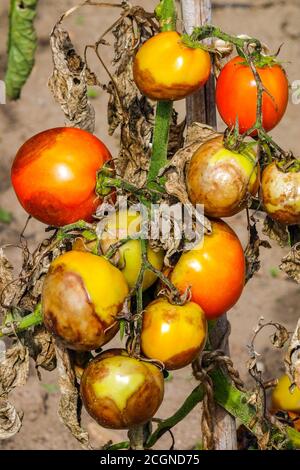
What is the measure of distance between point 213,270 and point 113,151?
233 centimetres

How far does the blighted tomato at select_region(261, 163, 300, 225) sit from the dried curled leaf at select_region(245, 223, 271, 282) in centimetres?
13

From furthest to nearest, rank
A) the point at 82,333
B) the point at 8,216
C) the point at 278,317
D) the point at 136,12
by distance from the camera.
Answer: the point at 8,216 → the point at 278,317 → the point at 136,12 → the point at 82,333

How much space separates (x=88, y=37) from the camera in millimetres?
4293

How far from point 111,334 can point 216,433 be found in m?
0.56

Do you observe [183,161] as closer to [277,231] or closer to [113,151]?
[277,231]

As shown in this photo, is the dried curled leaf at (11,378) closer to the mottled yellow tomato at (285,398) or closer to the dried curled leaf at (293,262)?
the dried curled leaf at (293,262)

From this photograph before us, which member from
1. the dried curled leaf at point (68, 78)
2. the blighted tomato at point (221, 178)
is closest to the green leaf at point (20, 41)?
the dried curled leaf at point (68, 78)

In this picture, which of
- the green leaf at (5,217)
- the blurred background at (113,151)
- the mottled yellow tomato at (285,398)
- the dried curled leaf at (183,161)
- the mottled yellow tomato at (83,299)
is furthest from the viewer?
the green leaf at (5,217)

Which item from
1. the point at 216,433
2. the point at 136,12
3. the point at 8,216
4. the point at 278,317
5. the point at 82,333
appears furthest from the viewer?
the point at 8,216

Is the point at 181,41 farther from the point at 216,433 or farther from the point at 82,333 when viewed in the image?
the point at 216,433

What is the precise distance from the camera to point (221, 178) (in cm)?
138

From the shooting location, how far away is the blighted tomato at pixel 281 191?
142 centimetres

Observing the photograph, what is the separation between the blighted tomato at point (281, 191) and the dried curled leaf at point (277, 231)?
0.11 meters

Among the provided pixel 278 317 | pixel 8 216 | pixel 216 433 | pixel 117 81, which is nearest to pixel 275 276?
pixel 278 317
